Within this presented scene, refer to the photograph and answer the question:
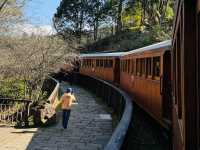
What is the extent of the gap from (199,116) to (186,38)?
1.83ft

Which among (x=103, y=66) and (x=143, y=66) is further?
(x=103, y=66)

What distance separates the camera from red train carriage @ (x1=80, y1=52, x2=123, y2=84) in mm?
28875

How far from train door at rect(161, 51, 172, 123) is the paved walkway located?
8.90ft

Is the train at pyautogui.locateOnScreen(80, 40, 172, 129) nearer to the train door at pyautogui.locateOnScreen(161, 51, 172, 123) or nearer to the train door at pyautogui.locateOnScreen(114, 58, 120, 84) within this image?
the train door at pyautogui.locateOnScreen(161, 51, 172, 123)

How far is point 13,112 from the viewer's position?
733 inches

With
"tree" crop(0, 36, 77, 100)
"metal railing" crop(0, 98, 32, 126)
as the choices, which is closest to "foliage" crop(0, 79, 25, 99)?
"tree" crop(0, 36, 77, 100)

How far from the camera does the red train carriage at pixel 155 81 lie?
10.8 metres

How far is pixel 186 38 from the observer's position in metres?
3.22

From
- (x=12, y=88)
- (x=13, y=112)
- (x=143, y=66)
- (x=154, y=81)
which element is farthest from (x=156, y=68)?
(x=12, y=88)

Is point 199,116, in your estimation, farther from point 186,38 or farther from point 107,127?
point 107,127

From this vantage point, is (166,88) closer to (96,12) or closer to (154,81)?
(154,81)

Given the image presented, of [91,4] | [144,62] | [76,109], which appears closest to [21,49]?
[76,109]

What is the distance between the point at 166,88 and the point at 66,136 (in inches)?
204

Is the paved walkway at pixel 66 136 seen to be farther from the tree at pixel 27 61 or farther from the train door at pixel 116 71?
the train door at pixel 116 71
